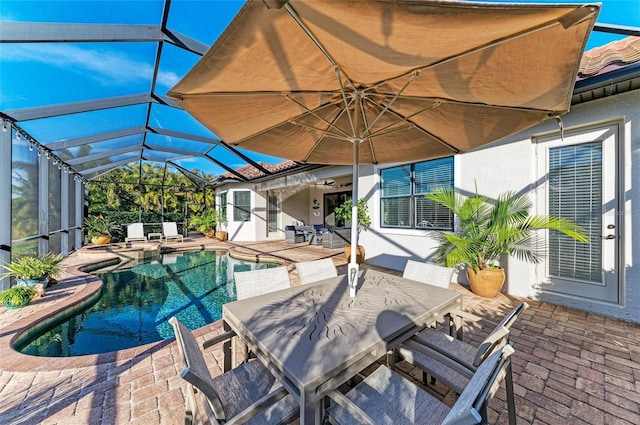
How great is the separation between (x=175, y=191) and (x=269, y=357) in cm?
1570

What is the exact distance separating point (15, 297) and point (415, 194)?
7751 millimetres

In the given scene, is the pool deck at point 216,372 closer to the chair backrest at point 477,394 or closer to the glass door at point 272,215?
the chair backrest at point 477,394

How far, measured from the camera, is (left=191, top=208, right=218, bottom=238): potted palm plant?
13.6 metres

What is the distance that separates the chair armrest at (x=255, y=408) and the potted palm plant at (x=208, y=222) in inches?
524

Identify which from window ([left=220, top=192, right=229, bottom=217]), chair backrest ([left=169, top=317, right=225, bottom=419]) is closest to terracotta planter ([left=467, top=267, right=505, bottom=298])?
chair backrest ([left=169, top=317, right=225, bottom=419])

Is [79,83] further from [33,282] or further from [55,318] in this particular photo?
[55,318]

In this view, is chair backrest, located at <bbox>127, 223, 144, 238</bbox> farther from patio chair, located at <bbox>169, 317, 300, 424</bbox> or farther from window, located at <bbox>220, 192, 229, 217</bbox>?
patio chair, located at <bbox>169, 317, 300, 424</bbox>

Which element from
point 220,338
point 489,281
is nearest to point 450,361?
point 220,338

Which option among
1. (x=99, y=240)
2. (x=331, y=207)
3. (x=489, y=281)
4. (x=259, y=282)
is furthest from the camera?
(x=331, y=207)

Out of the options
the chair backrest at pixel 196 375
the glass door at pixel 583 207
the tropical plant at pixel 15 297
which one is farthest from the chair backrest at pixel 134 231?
the glass door at pixel 583 207

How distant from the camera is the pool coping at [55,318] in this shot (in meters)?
2.48

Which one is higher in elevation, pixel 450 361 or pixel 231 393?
pixel 450 361

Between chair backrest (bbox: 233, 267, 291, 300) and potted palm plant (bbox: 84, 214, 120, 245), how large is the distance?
1208 cm

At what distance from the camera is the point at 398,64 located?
5.80 feet
